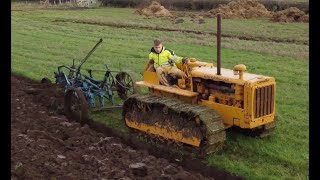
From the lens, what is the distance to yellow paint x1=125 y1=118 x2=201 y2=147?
9.97 m

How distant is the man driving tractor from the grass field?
1447 mm

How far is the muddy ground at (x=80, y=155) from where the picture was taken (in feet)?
29.7

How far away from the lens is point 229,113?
33.3 ft

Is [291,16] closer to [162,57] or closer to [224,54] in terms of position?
[224,54]

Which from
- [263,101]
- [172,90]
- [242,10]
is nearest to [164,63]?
[172,90]

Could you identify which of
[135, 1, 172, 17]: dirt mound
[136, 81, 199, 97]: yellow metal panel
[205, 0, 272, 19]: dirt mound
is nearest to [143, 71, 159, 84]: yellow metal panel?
[136, 81, 199, 97]: yellow metal panel

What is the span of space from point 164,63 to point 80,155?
9.45 feet

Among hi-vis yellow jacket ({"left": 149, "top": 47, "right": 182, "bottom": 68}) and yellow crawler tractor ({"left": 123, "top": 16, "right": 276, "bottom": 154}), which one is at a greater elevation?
hi-vis yellow jacket ({"left": 149, "top": 47, "right": 182, "bottom": 68})

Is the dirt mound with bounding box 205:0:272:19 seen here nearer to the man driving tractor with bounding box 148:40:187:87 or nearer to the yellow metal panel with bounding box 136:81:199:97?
the man driving tractor with bounding box 148:40:187:87

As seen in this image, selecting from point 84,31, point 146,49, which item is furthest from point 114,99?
point 84,31

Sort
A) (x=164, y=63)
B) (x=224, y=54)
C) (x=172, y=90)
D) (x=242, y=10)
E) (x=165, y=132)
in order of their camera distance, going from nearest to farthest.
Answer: (x=165, y=132)
(x=172, y=90)
(x=164, y=63)
(x=224, y=54)
(x=242, y=10)

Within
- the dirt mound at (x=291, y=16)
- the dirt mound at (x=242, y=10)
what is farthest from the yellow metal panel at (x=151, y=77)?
the dirt mound at (x=242, y=10)

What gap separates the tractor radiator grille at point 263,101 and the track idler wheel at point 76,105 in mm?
4044

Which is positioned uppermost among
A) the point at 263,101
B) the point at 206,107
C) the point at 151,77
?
the point at 151,77
